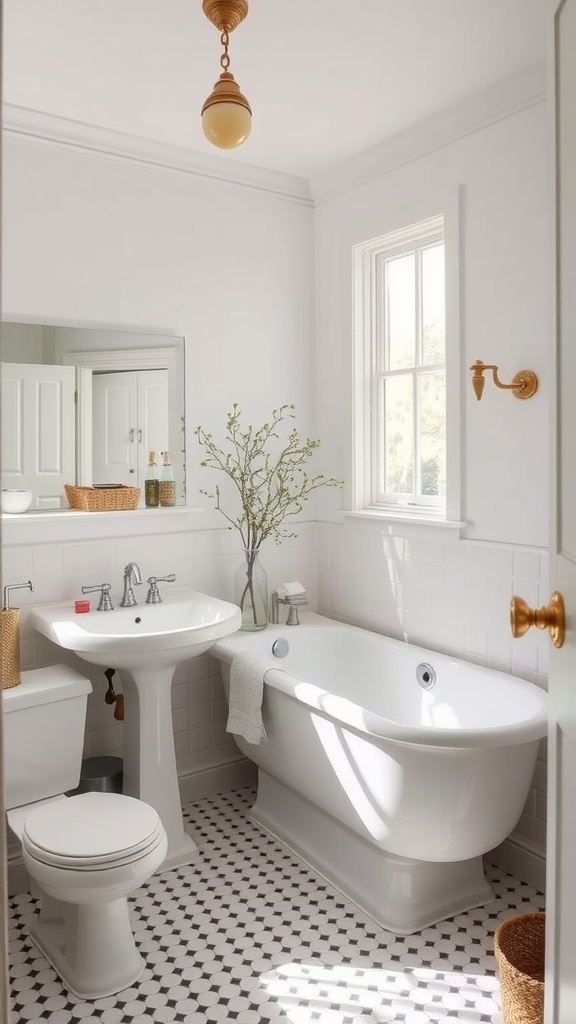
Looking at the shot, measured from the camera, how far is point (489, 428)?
2.98m

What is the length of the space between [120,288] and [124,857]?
2172mm

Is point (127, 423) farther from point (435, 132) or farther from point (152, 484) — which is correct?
point (435, 132)

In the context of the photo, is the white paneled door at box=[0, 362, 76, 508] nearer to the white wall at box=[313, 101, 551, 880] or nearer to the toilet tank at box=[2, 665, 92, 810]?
the toilet tank at box=[2, 665, 92, 810]

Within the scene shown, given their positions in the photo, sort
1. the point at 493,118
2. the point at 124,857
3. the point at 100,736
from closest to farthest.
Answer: the point at 124,857, the point at 493,118, the point at 100,736

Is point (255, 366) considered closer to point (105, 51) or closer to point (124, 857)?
point (105, 51)

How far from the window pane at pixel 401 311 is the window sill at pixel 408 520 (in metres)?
0.66

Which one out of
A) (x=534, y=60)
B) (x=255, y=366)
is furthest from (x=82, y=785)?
(x=534, y=60)

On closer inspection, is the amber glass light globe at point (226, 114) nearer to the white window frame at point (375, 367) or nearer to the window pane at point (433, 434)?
the white window frame at point (375, 367)

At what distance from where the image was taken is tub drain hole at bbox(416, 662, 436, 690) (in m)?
3.09

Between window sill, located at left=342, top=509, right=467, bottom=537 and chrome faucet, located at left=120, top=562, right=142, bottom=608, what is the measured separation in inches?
40.3

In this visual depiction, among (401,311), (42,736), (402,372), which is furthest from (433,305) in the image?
(42,736)

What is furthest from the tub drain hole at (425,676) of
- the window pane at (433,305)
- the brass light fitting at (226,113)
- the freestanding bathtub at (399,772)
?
the brass light fitting at (226,113)

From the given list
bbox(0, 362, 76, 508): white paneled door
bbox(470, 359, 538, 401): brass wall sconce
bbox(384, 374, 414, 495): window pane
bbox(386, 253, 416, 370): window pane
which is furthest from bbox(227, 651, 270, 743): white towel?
bbox(386, 253, 416, 370): window pane

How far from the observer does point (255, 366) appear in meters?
3.71
